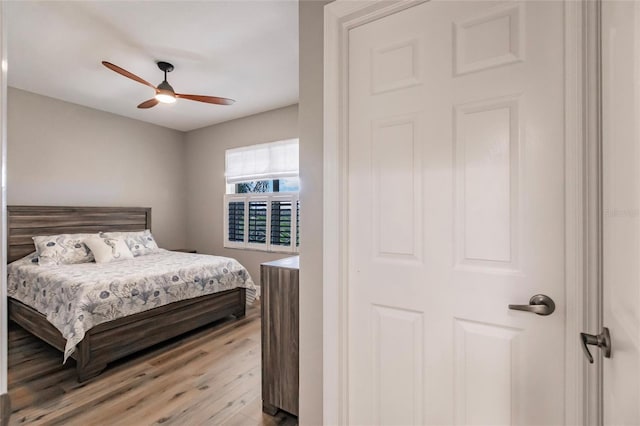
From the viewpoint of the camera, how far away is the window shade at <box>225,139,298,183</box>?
13.7ft

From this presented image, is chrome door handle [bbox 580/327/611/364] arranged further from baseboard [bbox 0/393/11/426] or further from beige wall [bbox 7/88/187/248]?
beige wall [bbox 7/88/187/248]

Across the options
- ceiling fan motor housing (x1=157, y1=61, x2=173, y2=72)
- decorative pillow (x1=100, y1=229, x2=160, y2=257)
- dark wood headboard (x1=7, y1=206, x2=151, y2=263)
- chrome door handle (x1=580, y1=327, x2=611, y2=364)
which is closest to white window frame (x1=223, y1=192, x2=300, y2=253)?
decorative pillow (x1=100, y1=229, x2=160, y2=257)

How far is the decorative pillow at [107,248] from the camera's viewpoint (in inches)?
139

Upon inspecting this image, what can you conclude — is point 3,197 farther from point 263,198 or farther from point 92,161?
point 92,161

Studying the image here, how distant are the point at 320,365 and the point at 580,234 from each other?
3.81 feet

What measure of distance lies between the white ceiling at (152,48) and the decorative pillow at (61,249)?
66.8 inches

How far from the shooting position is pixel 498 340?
110 cm

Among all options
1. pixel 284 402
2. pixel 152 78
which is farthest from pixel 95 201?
pixel 284 402

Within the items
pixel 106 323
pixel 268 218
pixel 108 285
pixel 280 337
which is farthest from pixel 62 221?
pixel 280 337

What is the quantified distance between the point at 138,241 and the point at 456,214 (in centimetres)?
413

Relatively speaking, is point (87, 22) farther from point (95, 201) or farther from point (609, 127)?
point (609, 127)

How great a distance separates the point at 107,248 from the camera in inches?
142

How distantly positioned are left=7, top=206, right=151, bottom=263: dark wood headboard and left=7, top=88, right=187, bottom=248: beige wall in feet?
0.45

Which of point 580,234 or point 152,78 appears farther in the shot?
point 152,78
